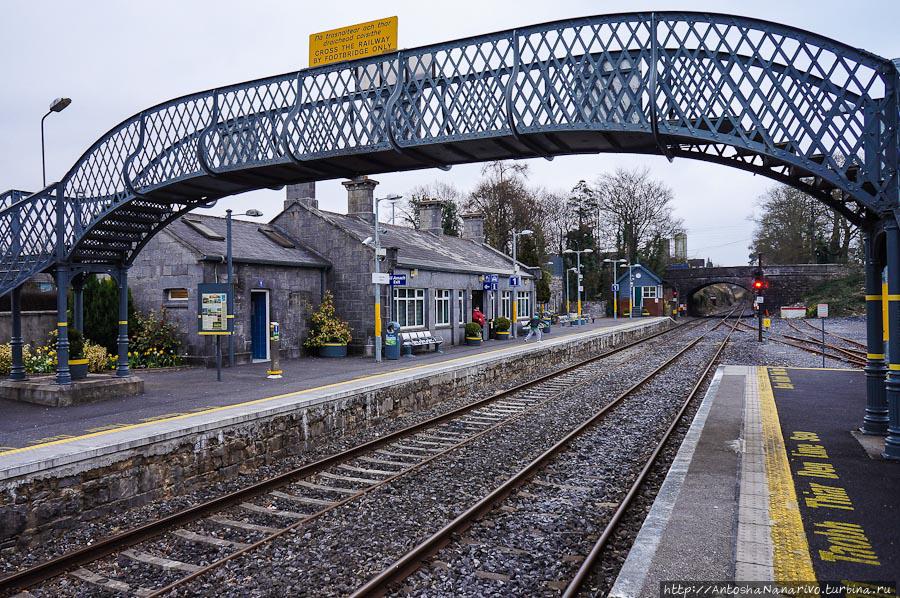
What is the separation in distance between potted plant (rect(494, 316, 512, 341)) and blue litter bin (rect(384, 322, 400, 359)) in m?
9.61

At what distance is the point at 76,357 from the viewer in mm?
12367

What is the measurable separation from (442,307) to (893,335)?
1870 centimetres

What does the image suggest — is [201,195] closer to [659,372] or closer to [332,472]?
[332,472]

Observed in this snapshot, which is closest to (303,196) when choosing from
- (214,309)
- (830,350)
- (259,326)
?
(259,326)

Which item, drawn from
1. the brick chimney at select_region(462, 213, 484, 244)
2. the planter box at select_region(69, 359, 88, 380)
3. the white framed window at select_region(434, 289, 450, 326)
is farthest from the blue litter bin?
the brick chimney at select_region(462, 213, 484, 244)

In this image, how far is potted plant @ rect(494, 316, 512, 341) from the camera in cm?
2910

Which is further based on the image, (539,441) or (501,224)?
(501,224)

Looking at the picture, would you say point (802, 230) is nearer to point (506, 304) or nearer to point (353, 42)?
point (506, 304)

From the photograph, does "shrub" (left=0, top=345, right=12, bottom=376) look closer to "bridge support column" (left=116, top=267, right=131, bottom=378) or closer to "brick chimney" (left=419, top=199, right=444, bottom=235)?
"bridge support column" (left=116, top=267, right=131, bottom=378)

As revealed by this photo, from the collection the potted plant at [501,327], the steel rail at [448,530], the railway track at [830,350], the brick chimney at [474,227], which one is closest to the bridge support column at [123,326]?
the steel rail at [448,530]

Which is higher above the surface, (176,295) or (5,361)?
(176,295)

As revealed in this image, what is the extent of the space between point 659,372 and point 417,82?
1300 cm

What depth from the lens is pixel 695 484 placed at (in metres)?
7.12

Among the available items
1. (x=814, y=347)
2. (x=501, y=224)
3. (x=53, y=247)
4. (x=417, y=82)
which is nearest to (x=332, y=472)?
(x=417, y=82)
